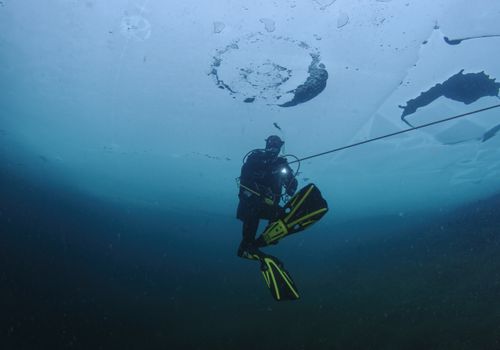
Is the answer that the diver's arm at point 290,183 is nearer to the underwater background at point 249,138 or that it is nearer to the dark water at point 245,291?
the underwater background at point 249,138

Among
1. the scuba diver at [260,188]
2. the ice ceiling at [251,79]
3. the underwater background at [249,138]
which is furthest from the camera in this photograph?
the underwater background at [249,138]

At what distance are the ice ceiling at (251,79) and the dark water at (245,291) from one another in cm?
543

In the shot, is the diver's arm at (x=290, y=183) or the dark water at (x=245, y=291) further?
→ the dark water at (x=245, y=291)

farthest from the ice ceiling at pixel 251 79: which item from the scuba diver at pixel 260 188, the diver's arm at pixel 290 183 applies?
the diver's arm at pixel 290 183

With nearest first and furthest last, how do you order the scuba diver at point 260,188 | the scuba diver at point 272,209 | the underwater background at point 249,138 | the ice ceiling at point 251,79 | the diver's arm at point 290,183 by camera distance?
the scuba diver at point 272,209, the scuba diver at point 260,188, the diver's arm at point 290,183, the ice ceiling at point 251,79, the underwater background at point 249,138

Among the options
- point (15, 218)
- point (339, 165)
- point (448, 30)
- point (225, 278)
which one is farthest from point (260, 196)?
point (15, 218)

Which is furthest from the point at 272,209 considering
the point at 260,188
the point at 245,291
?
the point at 245,291

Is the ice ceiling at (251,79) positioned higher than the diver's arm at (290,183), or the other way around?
the ice ceiling at (251,79)

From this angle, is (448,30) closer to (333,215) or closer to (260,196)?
(260,196)

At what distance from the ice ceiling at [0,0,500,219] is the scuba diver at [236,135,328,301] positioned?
4201 mm

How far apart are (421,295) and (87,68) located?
14.2 m

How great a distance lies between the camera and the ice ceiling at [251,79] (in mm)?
8406

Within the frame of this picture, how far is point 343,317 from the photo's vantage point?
37.6ft

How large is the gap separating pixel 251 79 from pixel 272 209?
6.18 metres
